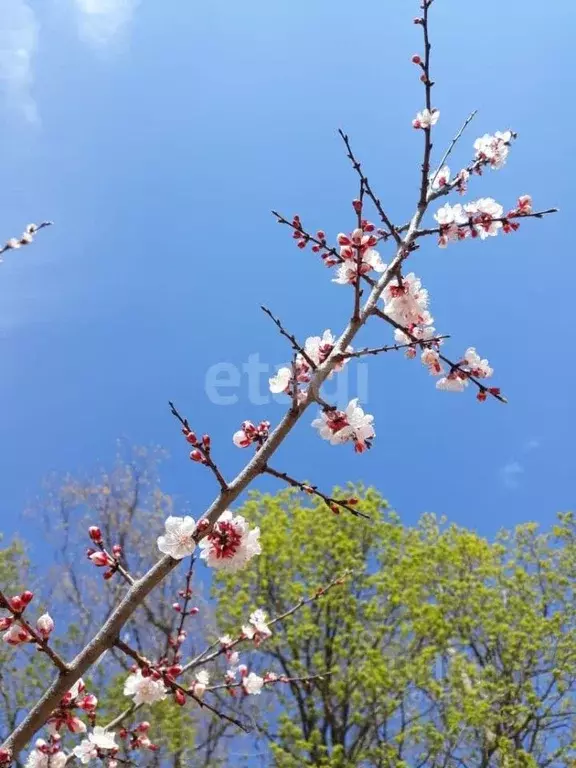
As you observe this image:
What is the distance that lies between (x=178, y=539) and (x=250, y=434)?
0.68 metres

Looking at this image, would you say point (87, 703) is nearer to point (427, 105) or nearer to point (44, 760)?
point (44, 760)

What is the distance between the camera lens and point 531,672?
9688 mm

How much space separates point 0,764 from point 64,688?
0.40 meters

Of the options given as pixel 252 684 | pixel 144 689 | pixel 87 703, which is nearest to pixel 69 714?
pixel 87 703

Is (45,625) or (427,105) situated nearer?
(45,625)

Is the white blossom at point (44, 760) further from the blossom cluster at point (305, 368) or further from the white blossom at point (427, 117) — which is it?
the white blossom at point (427, 117)

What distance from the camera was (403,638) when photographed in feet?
31.4

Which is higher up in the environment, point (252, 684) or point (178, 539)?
point (252, 684)

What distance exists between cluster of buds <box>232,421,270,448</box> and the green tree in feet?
20.4

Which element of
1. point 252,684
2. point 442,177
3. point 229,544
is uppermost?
point 442,177

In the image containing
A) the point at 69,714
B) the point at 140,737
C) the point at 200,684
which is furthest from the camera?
the point at 140,737

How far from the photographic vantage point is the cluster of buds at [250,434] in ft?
9.37

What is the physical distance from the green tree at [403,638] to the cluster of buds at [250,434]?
6.23 meters

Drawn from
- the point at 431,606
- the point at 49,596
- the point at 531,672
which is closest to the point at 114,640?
the point at 431,606
